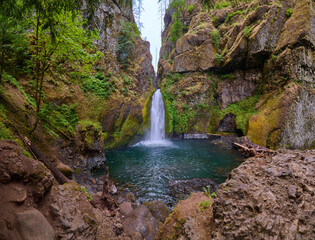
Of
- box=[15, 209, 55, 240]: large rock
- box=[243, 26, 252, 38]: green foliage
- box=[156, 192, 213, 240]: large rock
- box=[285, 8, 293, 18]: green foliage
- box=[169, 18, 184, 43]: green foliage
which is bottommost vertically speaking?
box=[156, 192, 213, 240]: large rock

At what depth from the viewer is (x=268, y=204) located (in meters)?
1.76

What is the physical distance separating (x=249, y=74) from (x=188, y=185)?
13.9 m

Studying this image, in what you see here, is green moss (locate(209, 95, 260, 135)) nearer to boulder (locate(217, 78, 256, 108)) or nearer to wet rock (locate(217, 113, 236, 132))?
wet rock (locate(217, 113, 236, 132))

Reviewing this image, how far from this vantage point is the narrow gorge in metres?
1.85

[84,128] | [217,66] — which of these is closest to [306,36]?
[217,66]

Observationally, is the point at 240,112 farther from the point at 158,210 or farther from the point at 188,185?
the point at 158,210

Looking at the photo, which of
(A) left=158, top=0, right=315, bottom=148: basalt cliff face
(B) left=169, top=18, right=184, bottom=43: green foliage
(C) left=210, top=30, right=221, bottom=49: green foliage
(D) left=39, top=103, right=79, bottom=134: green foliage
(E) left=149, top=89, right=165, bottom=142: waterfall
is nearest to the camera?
(D) left=39, top=103, right=79, bottom=134: green foliage

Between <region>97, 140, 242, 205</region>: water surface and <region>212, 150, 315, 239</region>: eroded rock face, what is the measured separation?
3.31m

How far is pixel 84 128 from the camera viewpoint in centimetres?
658

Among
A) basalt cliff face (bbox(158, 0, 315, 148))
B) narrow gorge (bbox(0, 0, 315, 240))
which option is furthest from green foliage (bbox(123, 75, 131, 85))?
basalt cliff face (bbox(158, 0, 315, 148))

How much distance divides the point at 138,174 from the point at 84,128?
347 cm

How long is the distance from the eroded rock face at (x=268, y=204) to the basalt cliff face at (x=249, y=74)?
31.5ft

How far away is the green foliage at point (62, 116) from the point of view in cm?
530

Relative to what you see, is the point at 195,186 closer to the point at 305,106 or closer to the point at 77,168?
the point at 77,168
